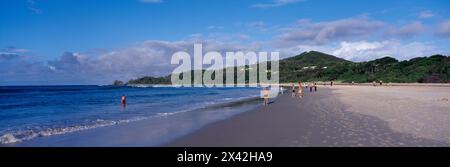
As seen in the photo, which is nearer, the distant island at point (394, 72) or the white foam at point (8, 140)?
the white foam at point (8, 140)

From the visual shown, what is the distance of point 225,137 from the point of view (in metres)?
11.8
